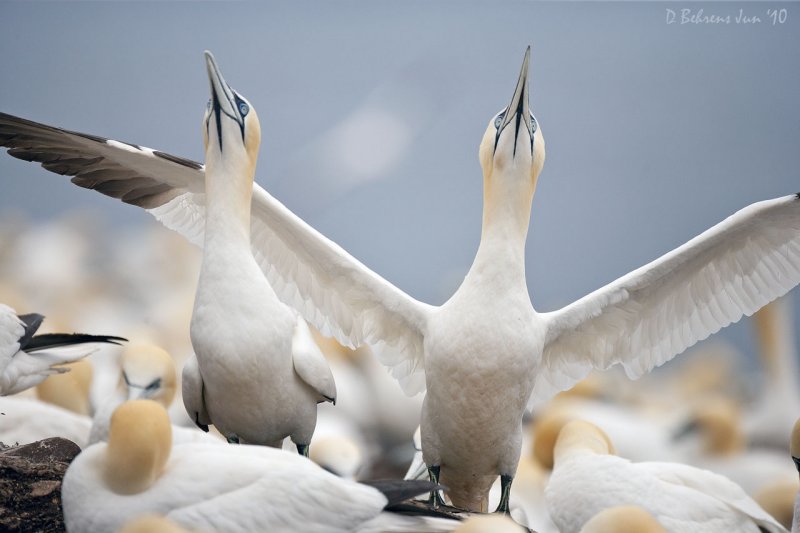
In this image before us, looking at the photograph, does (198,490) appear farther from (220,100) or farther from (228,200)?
(220,100)

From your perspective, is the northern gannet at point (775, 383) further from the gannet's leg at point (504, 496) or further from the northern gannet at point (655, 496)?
the gannet's leg at point (504, 496)

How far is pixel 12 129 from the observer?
3.27 meters

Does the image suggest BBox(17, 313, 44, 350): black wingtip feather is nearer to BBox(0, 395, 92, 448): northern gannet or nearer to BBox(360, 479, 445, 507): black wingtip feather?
BBox(0, 395, 92, 448): northern gannet

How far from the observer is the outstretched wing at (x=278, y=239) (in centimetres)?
331

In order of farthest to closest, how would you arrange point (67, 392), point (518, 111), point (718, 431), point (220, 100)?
point (67, 392), point (718, 431), point (518, 111), point (220, 100)

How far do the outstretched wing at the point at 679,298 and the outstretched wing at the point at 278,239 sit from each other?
20.2 inches

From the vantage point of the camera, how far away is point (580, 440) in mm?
3770

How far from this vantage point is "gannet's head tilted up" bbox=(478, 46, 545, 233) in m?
3.06

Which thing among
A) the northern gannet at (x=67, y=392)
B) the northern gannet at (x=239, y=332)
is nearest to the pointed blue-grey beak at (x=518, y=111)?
the northern gannet at (x=239, y=332)

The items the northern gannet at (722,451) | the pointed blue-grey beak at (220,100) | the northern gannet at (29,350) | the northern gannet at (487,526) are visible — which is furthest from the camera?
the northern gannet at (722,451)

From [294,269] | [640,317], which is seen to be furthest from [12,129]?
[640,317]

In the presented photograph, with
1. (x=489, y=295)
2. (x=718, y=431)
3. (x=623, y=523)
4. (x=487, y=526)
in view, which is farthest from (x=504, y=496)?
(x=718, y=431)

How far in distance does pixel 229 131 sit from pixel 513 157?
0.88m

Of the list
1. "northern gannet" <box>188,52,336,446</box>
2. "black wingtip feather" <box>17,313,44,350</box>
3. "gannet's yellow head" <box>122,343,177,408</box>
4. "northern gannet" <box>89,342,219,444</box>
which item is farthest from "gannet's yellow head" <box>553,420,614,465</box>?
"black wingtip feather" <box>17,313,44,350</box>
